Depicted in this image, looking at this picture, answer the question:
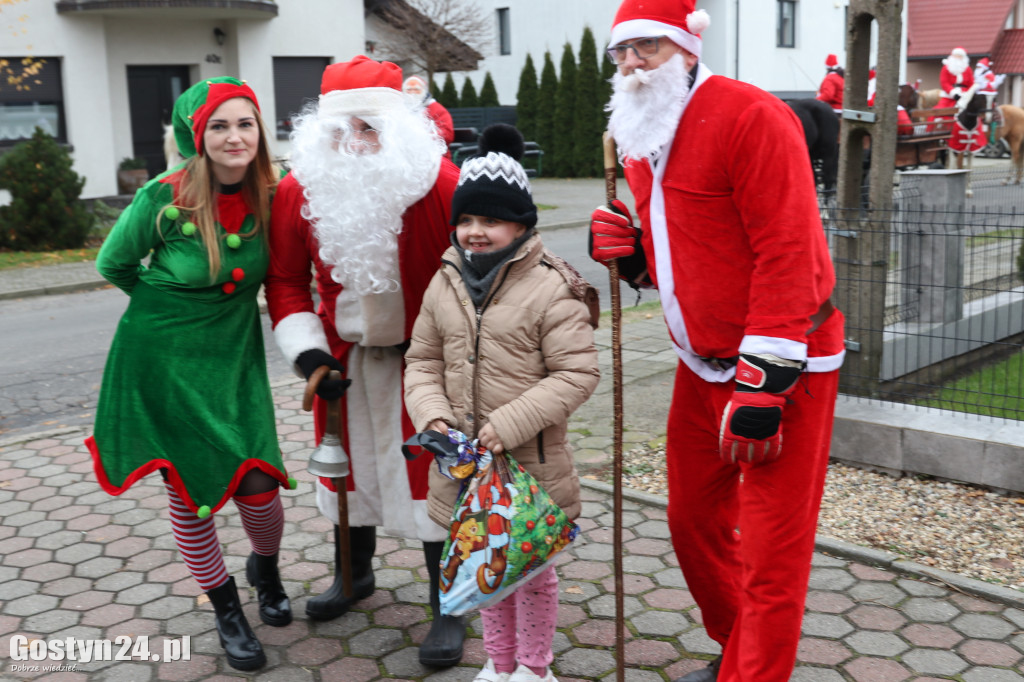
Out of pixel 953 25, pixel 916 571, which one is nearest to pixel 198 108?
pixel 916 571

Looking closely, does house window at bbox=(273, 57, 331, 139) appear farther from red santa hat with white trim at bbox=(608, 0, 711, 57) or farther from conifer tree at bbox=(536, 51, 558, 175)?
red santa hat with white trim at bbox=(608, 0, 711, 57)

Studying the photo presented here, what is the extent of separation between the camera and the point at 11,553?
4.34m

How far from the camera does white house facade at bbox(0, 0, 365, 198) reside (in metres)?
18.2

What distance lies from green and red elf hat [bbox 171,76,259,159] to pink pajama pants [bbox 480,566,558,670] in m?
1.81

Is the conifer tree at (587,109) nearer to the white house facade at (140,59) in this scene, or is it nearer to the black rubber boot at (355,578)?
the white house facade at (140,59)

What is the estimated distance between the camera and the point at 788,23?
30.4 m

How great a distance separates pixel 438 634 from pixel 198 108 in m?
1.96

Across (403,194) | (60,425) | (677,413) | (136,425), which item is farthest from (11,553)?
(677,413)

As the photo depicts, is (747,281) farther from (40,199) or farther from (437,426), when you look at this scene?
(40,199)

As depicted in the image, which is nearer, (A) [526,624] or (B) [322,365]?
(A) [526,624]

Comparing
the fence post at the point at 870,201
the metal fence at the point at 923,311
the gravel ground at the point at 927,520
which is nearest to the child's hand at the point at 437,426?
the gravel ground at the point at 927,520

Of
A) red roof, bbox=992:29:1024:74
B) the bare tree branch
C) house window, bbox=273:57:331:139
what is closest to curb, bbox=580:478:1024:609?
house window, bbox=273:57:331:139

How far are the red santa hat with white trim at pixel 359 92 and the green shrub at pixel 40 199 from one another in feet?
40.8

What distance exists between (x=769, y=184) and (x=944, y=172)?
Result: 4.80m
